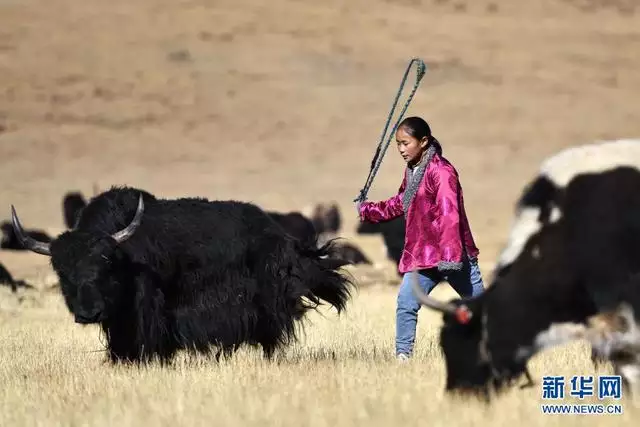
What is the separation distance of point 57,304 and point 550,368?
10.2 m

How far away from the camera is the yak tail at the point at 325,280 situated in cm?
1091

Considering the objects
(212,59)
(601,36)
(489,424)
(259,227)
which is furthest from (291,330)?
(601,36)

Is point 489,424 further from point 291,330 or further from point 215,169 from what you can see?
point 215,169

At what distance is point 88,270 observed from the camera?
973 cm

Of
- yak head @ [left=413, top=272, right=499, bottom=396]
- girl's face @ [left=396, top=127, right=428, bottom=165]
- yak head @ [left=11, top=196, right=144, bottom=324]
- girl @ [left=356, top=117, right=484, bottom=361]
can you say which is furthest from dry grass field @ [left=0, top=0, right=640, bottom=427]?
yak head @ [left=413, top=272, right=499, bottom=396]

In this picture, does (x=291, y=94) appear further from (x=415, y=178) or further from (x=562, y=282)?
(x=562, y=282)

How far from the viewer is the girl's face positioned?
8859 millimetres

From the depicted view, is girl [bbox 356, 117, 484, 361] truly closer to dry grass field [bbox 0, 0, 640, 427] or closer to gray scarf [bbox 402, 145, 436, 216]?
gray scarf [bbox 402, 145, 436, 216]

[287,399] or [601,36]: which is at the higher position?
[601,36]

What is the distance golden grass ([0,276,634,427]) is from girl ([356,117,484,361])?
2.01ft

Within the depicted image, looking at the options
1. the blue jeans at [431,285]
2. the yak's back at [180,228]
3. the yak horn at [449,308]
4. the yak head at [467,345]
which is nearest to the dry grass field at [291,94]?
the yak's back at [180,228]

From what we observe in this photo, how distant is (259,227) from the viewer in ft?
36.0

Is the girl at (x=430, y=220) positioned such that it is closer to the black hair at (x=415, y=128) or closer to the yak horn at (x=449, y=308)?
the black hair at (x=415, y=128)

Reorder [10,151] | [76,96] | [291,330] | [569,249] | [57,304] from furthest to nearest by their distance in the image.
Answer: [76,96], [10,151], [57,304], [291,330], [569,249]
